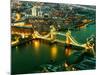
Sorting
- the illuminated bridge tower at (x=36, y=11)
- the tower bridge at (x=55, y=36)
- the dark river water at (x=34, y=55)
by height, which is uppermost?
the illuminated bridge tower at (x=36, y=11)

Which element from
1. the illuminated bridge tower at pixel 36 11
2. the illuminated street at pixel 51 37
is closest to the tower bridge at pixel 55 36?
the illuminated street at pixel 51 37

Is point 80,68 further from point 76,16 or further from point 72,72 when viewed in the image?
point 76,16

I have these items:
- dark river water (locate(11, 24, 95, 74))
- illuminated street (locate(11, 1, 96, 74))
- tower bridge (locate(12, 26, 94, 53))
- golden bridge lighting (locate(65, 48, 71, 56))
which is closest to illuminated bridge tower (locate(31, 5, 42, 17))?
illuminated street (locate(11, 1, 96, 74))

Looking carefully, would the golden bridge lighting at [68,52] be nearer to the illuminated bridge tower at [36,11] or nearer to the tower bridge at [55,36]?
the tower bridge at [55,36]

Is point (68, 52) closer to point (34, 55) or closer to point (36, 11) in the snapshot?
point (34, 55)

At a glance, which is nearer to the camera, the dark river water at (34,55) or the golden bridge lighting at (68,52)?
the dark river water at (34,55)

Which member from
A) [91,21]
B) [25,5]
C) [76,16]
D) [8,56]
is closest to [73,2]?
[76,16]

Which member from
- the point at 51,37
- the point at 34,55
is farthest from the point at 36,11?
the point at 34,55

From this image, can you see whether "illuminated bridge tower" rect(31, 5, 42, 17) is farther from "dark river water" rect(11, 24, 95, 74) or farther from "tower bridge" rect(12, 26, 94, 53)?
"dark river water" rect(11, 24, 95, 74)

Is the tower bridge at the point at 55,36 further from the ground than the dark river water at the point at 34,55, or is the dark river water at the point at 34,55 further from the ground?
the tower bridge at the point at 55,36
